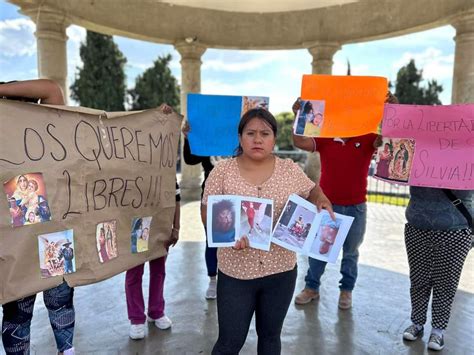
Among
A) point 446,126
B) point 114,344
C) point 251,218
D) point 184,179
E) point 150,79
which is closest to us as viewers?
point 251,218

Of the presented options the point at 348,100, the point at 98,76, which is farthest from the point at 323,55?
the point at 98,76

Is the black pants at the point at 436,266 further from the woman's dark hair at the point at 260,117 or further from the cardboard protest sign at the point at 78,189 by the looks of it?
the cardboard protest sign at the point at 78,189

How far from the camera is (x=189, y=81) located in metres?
10.1

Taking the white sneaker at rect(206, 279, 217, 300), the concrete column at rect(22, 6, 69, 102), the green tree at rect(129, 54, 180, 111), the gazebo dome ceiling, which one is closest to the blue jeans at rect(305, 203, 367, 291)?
the white sneaker at rect(206, 279, 217, 300)

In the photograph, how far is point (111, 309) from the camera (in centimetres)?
419

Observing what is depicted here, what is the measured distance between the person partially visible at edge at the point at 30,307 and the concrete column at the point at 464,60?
705cm

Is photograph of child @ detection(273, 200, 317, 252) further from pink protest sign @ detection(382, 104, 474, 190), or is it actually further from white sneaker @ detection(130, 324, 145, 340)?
white sneaker @ detection(130, 324, 145, 340)

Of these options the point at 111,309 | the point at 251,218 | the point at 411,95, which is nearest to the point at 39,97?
the point at 251,218

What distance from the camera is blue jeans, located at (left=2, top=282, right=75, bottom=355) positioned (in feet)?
8.46

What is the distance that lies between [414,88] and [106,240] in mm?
41587

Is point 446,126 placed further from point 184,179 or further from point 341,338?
point 184,179

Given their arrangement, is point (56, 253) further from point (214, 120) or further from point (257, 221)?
point (214, 120)

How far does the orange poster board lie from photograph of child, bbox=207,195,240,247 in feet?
5.68

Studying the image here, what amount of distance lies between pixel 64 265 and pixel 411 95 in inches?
1639
